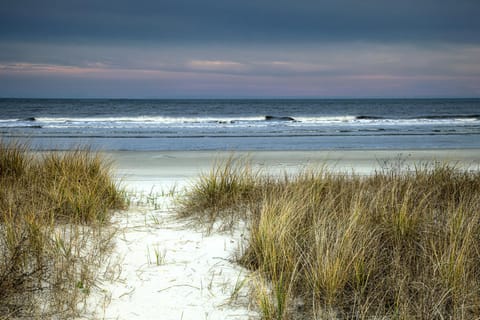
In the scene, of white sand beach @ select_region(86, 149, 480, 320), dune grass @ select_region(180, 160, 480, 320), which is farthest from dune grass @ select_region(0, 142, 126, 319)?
dune grass @ select_region(180, 160, 480, 320)

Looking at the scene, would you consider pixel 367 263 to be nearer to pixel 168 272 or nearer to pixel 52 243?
pixel 168 272

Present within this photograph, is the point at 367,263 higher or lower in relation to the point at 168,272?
higher

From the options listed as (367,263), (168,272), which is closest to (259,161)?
(168,272)

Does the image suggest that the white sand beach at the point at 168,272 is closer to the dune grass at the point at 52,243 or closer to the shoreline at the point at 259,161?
the dune grass at the point at 52,243

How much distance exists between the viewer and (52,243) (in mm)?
3770

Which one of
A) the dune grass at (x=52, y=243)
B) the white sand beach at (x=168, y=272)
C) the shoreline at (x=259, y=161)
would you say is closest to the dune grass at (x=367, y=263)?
the white sand beach at (x=168, y=272)

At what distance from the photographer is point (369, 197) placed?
5012 millimetres

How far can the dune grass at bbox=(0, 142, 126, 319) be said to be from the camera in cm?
314

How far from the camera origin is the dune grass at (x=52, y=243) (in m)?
3.14

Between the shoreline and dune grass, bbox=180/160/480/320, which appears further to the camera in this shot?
the shoreline

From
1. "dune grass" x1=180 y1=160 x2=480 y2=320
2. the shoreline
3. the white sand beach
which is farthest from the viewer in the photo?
the shoreline

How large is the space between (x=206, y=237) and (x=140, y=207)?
1747 mm

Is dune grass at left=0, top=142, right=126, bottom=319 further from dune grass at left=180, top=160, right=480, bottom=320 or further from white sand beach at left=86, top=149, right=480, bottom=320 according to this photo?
dune grass at left=180, top=160, right=480, bottom=320

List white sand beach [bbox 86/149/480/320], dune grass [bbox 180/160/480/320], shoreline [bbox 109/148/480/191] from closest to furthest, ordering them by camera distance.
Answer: dune grass [bbox 180/160/480/320], white sand beach [bbox 86/149/480/320], shoreline [bbox 109/148/480/191]
